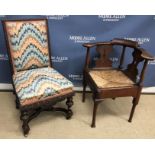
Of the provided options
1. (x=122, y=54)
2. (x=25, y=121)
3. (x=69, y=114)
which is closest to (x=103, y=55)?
(x=122, y=54)

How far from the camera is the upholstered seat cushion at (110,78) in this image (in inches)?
70.2

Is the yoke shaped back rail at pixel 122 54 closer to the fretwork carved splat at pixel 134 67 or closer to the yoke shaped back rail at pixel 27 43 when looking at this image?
the fretwork carved splat at pixel 134 67

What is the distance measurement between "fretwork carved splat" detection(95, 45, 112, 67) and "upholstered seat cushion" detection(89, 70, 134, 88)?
0.25ft

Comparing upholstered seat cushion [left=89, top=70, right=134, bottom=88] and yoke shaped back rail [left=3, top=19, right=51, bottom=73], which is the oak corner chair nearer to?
upholstered seat cushion [left=89, top=70, right=134, bottom=88]

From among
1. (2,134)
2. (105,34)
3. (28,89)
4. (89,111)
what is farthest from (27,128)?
(105,34)

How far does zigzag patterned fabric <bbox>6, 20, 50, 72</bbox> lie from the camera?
5.90 ft

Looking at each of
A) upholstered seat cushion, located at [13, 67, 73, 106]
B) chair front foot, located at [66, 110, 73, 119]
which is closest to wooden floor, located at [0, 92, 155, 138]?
chair front foot, located at [66, 110, 73, 119]

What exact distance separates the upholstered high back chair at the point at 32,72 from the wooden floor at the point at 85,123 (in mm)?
98

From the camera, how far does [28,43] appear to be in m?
1.87

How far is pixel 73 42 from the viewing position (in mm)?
2211

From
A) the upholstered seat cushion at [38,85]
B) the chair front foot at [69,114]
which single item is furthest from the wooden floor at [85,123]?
the upholstered seat cushion at [38,85]
